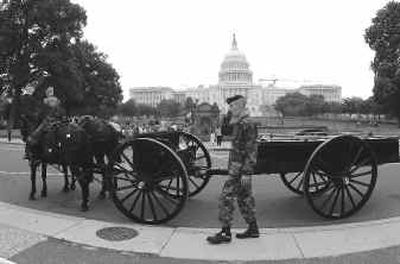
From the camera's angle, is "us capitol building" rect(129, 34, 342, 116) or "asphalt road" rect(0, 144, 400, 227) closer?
"asphalt road" rect(0, 144, 400, 227)

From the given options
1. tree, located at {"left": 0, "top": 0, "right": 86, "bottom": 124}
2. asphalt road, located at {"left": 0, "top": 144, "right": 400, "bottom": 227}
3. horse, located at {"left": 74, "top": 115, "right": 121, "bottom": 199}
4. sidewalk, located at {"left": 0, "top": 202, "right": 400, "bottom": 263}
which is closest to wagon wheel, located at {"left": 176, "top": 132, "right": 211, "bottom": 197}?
asphalt road, located at {"left": 0, "top": 144, "right": 400, "bottom": 227}

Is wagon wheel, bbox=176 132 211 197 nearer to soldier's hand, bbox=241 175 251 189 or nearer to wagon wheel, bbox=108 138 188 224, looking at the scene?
wagon wheel, bbox=108 138 188 224

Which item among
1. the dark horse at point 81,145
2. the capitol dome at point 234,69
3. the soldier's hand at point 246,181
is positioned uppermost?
the capitol dome at point 234,69

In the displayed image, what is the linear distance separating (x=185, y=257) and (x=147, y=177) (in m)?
1.82

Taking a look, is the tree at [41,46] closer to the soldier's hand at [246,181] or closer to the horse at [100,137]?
the horse at [100,137]

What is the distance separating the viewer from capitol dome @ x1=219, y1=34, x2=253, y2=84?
144 meters

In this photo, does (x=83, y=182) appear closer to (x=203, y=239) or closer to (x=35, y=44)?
(x=203, y=239)

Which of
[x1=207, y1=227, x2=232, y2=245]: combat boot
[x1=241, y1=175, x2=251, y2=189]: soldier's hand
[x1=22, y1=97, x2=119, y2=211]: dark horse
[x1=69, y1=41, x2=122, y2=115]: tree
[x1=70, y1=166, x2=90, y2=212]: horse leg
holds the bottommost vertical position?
[x1=207, y1=227, x2=232, y2=245]: combat boot

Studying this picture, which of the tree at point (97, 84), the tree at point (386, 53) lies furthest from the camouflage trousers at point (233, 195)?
the tree at point (97, 84)

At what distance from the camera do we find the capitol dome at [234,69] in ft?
474

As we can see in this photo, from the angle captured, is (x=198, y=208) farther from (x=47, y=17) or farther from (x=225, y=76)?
(x=225, y=76)

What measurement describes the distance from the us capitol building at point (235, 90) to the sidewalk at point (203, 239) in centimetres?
11630

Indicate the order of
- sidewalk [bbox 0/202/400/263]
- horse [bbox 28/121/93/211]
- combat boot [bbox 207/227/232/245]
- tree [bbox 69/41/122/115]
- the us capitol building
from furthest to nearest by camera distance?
the us capitol building
tree [bbox 69/41/122/115]
horse [bbox 28/121/93/211]
combat boot [bbox 207/227/232/245]
sidewalk [bbox 0/202/400/263]

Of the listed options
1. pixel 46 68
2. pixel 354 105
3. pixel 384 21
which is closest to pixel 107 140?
pixel 46 68
